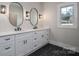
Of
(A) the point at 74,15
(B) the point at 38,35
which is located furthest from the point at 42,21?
(A) the point at 74,15

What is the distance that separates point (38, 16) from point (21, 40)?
2.01 metres

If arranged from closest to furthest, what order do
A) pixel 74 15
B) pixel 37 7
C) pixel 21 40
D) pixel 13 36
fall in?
1. pixel 13 36
2. pixel 21 40
3. pixel 74 15
4. pixel 37 7

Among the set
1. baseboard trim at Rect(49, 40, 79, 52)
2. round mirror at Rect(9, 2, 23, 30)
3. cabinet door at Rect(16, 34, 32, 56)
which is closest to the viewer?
cabinet door at Rect(16, 34, 32, 56)

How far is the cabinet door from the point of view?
248 cm

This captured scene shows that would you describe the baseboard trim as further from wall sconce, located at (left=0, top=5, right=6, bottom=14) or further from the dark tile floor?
wall sconce, located at (left=0, top=5, right=6, bottom=14)

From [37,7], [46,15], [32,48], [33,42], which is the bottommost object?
[32,48]

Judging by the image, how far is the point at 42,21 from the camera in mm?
4602

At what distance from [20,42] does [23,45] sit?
0.57ft

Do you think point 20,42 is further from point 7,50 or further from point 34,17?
point 34,17

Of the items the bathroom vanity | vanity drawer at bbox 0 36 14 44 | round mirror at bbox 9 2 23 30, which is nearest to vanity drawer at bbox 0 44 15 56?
the bathroom vanity

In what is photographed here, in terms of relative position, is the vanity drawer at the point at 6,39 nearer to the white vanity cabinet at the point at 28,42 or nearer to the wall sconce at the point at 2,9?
the white vanity cabinet at the point at 28,42

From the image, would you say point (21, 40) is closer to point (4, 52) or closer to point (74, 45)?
point (4, 52)

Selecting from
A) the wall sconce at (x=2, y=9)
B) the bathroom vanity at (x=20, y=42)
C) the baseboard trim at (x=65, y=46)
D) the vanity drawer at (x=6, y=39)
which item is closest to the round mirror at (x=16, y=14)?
the wall sconce at (x=2, y=9)

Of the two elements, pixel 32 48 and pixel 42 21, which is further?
pixel 42 21
